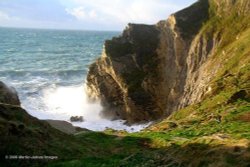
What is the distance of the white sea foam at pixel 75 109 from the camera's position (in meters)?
58.8

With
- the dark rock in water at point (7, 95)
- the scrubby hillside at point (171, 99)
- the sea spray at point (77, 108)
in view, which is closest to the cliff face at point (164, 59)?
the scrubby hillside at point (171, 99)

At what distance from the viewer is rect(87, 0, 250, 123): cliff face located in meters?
50.9

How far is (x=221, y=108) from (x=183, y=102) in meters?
14.1

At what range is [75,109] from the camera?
6888 centimetres

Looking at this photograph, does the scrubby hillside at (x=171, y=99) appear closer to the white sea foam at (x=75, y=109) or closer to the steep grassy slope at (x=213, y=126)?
the steep grassy slope at (x=213, y=126)

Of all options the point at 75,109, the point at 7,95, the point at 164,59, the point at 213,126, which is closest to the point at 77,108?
the point at 75,109

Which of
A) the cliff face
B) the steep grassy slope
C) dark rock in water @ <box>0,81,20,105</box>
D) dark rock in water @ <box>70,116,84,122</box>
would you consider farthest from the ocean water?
dark rock in water @ <box>0,81,20,105</box>

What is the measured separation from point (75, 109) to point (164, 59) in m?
17.3

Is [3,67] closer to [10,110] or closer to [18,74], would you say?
[18,74]

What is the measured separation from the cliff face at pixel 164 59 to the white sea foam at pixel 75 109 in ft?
6.37

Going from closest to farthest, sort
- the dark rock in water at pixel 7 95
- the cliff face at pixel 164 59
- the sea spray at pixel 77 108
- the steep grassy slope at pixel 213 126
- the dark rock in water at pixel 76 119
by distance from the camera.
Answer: the steep grassy slope at pixel 213 126 < the dark rock in water at pixel 7 95 < the cliff face at pixel 164 59 < the sea spray at pixel 77 108 < the dark rock in water at pixel 76 119

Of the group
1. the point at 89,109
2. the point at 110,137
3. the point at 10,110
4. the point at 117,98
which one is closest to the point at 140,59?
the point at 117,98

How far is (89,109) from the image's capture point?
6625cm

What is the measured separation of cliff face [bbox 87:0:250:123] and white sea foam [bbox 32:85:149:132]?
194cm
